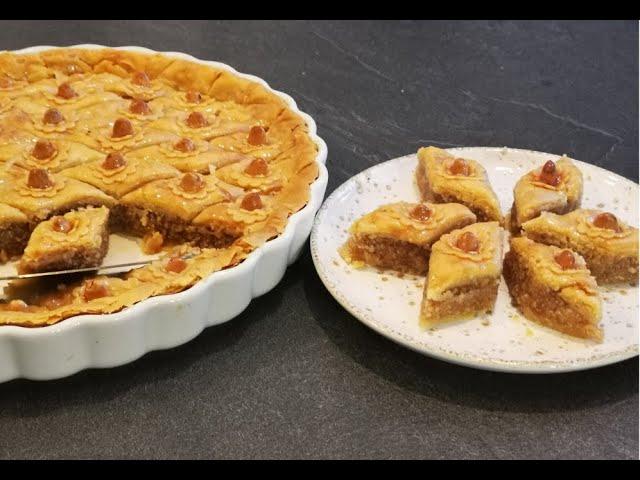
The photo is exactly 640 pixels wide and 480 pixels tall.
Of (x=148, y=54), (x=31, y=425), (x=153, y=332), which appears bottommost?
(x=31, y=425)

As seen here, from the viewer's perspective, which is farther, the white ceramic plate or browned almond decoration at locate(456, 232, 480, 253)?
browned almond decoration at locate(456, 232, 480, 253)

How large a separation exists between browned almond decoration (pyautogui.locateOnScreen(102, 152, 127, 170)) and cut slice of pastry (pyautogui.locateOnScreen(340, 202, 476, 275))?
738 mm

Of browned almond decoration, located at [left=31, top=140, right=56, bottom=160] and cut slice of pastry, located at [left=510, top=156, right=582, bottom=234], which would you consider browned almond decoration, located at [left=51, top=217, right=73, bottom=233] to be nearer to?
browned almond decoration, located at [left=31, top=140, right=56, bottom=160]

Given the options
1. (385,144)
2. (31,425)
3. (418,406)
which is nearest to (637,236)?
(418,406)

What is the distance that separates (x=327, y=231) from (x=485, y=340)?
57 cm

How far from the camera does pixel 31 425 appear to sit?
5.75 ft

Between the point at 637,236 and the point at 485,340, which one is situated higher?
the point at 637,236

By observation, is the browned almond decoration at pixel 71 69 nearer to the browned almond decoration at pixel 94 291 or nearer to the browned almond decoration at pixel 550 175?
the browned almond decoration at pixel 94 291

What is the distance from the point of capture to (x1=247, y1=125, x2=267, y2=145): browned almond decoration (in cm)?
248

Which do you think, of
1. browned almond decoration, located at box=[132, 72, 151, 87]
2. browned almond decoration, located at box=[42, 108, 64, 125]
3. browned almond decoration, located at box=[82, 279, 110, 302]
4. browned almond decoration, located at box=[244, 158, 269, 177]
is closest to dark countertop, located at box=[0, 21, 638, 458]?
browned almond decoration, located at box=[82, 279, 110, 302]

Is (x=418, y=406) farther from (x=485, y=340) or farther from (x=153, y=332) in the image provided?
(x=153, y=332)

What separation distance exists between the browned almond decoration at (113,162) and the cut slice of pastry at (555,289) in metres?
1.20

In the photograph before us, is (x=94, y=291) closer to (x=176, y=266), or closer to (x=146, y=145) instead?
(x=176, y=266)

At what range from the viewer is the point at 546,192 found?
7.66ft
